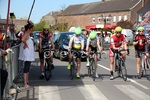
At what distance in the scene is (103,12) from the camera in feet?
266

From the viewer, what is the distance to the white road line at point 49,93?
28.2ft

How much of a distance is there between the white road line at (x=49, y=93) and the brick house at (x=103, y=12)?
58.7 metres

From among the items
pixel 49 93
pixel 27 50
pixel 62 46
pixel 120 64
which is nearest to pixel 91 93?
Answer: pixel 49 93

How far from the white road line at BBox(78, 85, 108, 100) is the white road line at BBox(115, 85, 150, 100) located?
77 cm

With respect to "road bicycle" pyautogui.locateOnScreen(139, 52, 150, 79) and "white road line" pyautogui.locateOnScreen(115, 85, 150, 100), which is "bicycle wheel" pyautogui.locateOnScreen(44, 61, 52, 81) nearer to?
"white road line" pyautogui.locateOnScreen(115, 85, 150, 100)

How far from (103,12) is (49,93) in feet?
240

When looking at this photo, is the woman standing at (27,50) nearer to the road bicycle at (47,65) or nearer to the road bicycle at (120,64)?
the road bicycle at (47,65)

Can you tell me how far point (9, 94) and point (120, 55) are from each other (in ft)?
16.1

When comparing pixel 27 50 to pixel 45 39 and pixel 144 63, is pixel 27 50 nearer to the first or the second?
pixel 45 39

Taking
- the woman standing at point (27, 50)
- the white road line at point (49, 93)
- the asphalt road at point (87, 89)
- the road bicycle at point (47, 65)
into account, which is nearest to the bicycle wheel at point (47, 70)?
the road bicycle at point (47, 65)

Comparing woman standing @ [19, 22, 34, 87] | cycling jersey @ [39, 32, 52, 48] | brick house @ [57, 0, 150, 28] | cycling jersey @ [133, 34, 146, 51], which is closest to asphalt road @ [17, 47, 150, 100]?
woman standing @ [19, 22, 34, 87]

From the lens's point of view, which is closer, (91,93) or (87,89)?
(91,93)

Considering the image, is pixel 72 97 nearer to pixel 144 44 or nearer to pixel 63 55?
pixel 144 44

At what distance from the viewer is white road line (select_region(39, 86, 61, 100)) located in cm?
861
